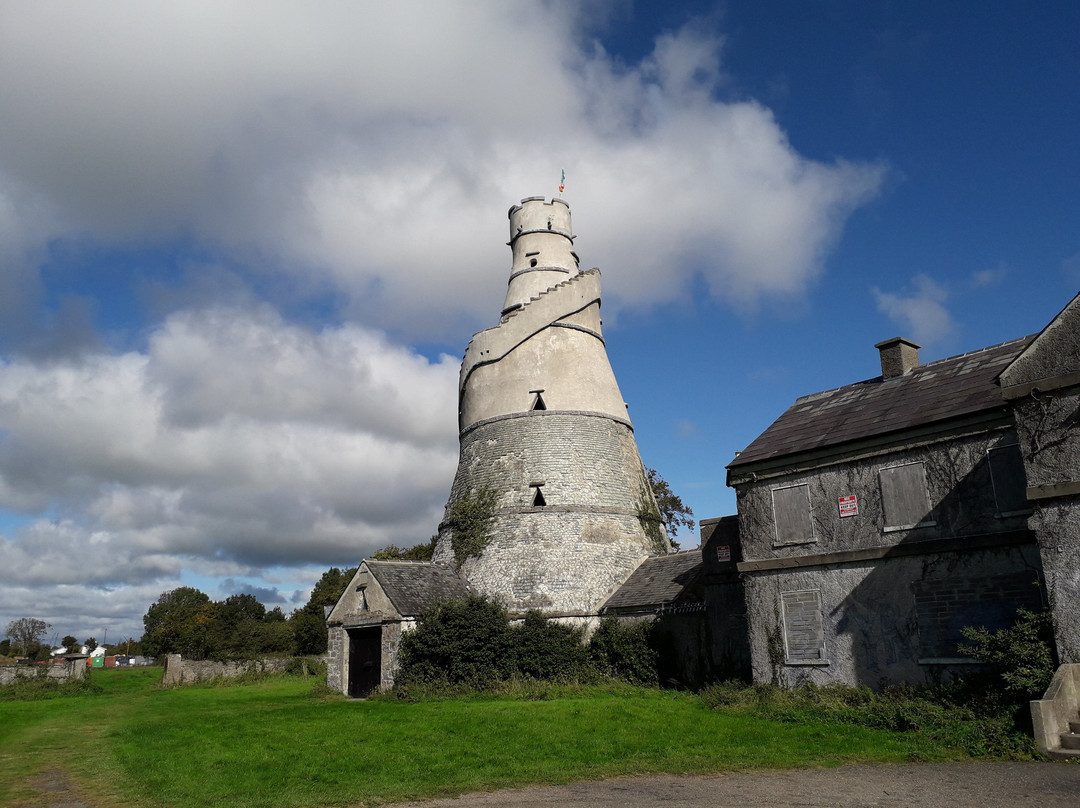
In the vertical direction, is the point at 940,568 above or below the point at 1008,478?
below

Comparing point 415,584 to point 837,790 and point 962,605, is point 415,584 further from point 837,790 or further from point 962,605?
point 837,790

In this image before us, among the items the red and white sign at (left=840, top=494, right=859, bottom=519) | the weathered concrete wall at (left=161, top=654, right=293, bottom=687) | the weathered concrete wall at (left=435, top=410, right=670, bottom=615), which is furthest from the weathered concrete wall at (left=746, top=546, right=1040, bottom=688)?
the weathered concrete wall at (left=161, top=654, right=293, bottom=687)

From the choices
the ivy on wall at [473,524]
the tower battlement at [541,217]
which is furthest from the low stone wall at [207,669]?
the tower battlement at [541,217]

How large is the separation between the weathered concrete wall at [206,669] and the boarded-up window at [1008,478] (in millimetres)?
34787

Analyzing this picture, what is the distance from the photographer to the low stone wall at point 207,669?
118ft

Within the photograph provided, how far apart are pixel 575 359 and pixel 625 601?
9.98 m

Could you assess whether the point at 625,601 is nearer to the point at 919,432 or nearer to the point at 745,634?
the point at 745,634

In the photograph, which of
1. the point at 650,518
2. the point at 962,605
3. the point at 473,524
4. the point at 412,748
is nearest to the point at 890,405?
the point at 962,605

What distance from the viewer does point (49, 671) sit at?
109 ft

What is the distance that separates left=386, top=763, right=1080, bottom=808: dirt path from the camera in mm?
8508

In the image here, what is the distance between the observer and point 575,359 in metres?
30.5

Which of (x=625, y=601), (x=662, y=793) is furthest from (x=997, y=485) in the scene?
(x=625, y=601)

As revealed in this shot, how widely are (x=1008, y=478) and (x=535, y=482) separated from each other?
16.2 m

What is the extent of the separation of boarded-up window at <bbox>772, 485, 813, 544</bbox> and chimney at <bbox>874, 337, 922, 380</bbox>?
177 inches
